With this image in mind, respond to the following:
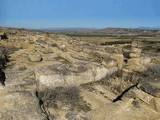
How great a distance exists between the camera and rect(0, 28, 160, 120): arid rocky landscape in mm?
26984

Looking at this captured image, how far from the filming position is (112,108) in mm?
27469

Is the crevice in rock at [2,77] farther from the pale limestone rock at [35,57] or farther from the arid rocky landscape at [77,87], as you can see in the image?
the pale limestone rock at [35,57]

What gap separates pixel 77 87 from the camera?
105 ft

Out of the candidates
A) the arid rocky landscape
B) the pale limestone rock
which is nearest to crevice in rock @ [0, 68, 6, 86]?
the arid rocky landscape

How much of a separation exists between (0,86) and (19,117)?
514 centimetres

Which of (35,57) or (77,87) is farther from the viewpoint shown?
(35,57)

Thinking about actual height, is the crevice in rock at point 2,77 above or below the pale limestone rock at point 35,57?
below

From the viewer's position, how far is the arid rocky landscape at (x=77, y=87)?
27.0 meters

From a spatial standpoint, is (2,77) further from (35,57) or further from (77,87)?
(77,87)

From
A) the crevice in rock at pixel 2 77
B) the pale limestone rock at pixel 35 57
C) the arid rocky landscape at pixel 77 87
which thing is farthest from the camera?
the pale limestone rock at pixel 35 57

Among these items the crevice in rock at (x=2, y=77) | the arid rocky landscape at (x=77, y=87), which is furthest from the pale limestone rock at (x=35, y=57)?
the crevice in rock at (x=2, y=77)

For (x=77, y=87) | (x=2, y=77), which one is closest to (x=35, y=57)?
(x=2, y=77)

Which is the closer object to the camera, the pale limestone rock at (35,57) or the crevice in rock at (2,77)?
the crevice in rock at (2,77)

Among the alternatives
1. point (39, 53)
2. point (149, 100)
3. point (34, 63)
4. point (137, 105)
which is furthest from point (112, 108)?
point (39, 53)
